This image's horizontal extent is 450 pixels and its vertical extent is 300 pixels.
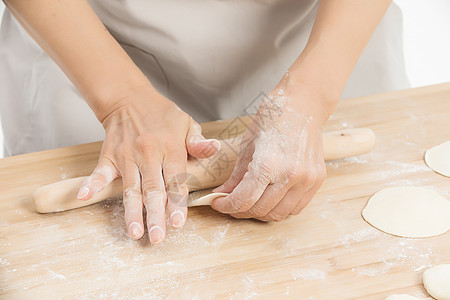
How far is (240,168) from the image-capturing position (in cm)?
106

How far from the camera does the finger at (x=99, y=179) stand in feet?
3.28

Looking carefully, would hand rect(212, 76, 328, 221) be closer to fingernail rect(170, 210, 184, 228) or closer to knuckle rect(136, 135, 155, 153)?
fingernail rect(170, 210, 184, 228)

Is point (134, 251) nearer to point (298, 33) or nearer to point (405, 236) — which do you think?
point (405, 236)

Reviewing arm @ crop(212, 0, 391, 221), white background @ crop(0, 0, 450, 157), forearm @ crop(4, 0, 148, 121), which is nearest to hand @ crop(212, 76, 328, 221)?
arm @ crop(212, 0, 391, 221)

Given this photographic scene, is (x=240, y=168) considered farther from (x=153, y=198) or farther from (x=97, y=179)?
(x=97, y=179)

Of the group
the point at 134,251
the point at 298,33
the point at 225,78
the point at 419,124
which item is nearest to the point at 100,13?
the point at 225,78

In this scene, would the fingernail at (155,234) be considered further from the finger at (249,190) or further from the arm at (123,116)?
the finger at (249,190)

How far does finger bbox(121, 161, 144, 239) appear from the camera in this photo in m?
0.97

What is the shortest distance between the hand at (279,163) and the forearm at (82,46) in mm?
374

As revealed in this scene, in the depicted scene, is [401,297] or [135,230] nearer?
[401,297]

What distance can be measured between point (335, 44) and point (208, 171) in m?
0.45

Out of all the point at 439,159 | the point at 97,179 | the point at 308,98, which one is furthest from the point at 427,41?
the point at 97,179

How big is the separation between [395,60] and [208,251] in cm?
113

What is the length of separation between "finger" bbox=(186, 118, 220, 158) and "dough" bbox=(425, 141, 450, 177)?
Result: 1.81 ft
